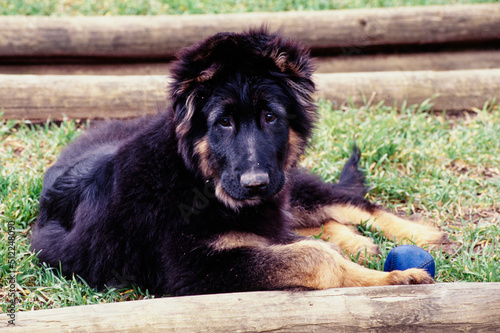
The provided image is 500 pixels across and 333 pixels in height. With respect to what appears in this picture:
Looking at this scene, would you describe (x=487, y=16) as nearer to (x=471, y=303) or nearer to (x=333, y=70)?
(x=333, y=70)

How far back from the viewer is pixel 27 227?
183 inches

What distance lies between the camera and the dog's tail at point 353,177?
5.11 meters

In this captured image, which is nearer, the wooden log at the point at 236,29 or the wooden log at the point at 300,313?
the wooden log at the point at 300,313

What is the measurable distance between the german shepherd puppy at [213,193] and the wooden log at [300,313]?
1.01 feet

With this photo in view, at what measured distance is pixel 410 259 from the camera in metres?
3.76

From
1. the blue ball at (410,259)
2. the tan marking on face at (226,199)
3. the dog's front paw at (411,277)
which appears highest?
the tan marking on face at (226,199)

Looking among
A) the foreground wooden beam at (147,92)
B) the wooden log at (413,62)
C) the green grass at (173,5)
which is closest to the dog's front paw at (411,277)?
the foreground wooden beam at (147,92)

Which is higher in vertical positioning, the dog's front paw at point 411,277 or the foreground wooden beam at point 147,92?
the foreground wooden beam at point 147,92

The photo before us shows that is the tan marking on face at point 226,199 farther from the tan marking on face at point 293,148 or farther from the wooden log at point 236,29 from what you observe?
the wooden log at point 236,29

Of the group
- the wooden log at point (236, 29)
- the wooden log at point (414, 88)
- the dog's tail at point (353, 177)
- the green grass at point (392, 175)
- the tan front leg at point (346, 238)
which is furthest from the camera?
the wooden log at point (236, 29)

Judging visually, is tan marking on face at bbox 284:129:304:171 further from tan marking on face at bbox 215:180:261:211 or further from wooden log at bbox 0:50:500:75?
wooden log at bbox 0:50:500:75

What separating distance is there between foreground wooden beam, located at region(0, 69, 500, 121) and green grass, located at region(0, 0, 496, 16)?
2005mm

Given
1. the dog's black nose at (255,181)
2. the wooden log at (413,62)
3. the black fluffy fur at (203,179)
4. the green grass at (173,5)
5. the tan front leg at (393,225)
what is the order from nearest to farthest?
the dog's black nose at (255,181) → the black fluffy fur at (203,179) → the tan front leg at (393,225) → the wooden log at (413,62) → the green grass at (173,5)

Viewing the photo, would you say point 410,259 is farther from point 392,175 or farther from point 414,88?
point 414,88
